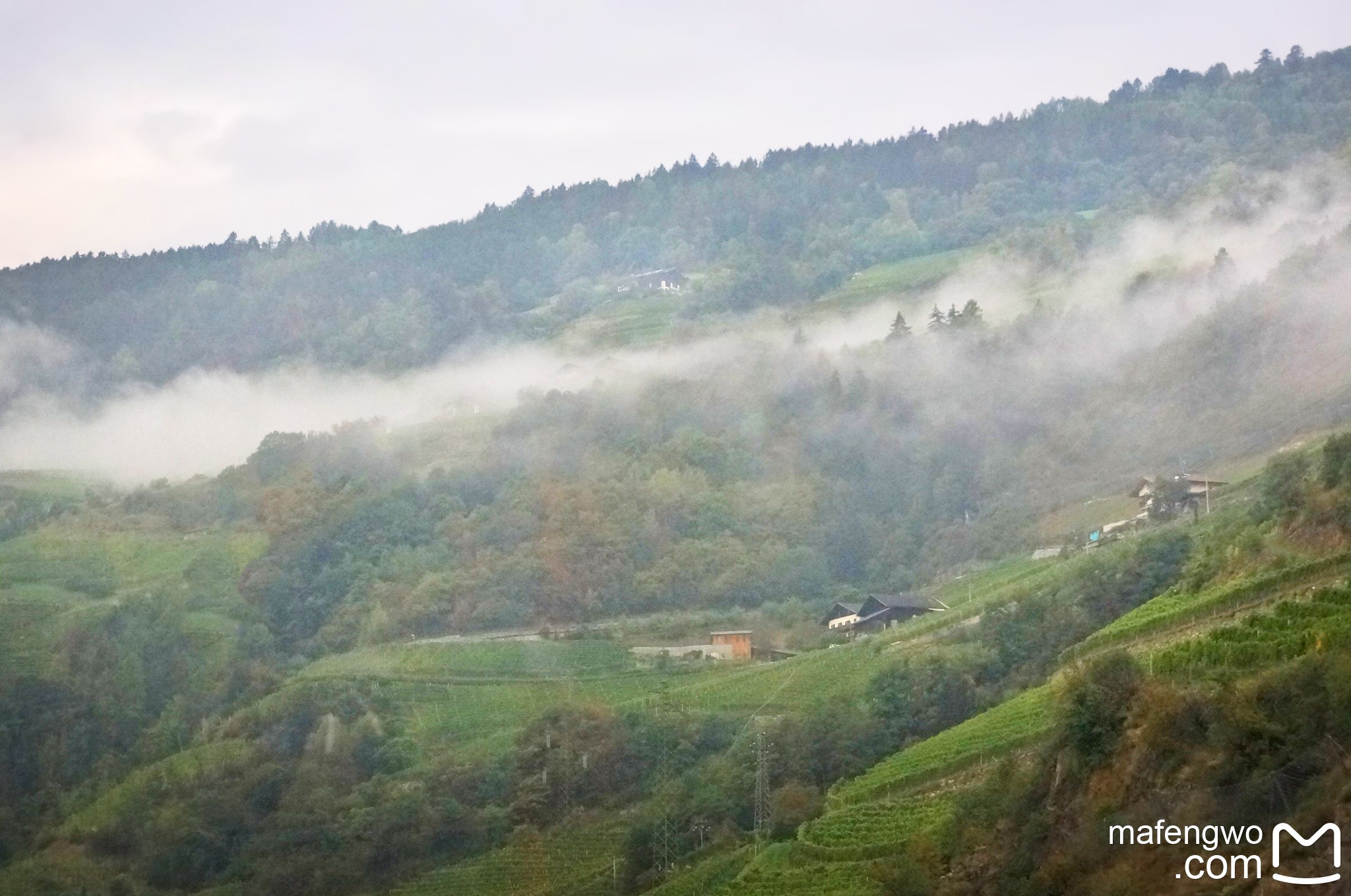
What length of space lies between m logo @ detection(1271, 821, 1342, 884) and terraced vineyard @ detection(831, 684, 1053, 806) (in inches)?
399

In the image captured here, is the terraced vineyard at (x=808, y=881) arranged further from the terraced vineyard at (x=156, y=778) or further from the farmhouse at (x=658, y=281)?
the farmhouse at (x=658, y=281)

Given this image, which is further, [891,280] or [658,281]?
[658,281]

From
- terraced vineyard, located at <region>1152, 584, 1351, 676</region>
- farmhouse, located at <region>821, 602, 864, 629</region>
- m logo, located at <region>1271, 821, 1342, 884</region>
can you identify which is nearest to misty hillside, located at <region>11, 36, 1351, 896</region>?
terraced vineyard, located at <region>1152, 584, 1351, 676</region>

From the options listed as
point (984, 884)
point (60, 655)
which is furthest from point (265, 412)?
point (984, 884)

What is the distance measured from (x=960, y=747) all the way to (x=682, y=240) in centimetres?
6746

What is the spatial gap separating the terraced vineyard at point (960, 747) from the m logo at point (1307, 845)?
1015 cm

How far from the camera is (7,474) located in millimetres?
62562

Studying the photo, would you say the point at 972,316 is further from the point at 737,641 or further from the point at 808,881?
the point at 808,881

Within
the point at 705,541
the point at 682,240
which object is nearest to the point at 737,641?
the point at 705,541

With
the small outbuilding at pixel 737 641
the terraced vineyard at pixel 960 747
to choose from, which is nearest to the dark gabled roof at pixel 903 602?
the small outbuilding at pixel 737 641

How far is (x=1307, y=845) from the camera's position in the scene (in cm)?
1850

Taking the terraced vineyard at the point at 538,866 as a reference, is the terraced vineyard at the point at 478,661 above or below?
above

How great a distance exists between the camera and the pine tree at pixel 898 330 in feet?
238

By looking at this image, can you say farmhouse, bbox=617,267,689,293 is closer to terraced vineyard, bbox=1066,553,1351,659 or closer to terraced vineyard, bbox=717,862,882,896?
terraced vineyard, bbox=1066,553,1351,659
